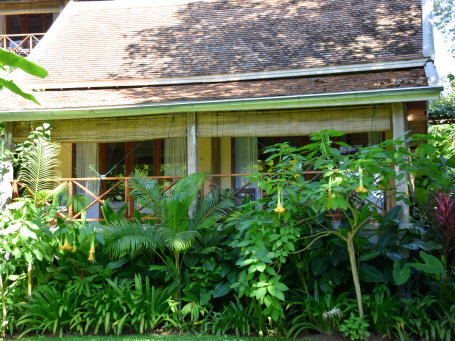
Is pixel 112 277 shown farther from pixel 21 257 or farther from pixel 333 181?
pixel 333 181

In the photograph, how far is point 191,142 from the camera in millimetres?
8258

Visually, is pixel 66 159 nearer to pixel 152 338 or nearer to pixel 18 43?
pixel 18 43

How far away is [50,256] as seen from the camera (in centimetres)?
745

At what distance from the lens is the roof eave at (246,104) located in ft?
23.7

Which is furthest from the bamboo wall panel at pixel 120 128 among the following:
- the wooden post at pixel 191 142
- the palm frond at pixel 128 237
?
the palm frond at pixel 128 237

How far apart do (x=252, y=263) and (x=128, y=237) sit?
1820 millimetres

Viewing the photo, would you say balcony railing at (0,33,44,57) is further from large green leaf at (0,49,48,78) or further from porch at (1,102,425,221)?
large green leaf at (0,49,48,78)

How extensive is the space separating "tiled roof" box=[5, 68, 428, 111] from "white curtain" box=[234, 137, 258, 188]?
5.69 feet

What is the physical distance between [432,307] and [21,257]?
5702mm

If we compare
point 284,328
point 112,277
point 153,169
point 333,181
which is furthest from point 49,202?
point 333,181

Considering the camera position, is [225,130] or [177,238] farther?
[225,130]

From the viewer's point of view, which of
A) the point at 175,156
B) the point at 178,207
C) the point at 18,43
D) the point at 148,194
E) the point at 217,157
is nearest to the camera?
the point at 178,207

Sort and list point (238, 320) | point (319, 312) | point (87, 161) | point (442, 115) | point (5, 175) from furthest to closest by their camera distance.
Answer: point (442, 115) < point (87, 161) < point (5, 175) < point (238, 320) < point (319, 312)

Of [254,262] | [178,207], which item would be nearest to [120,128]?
[178,207]
